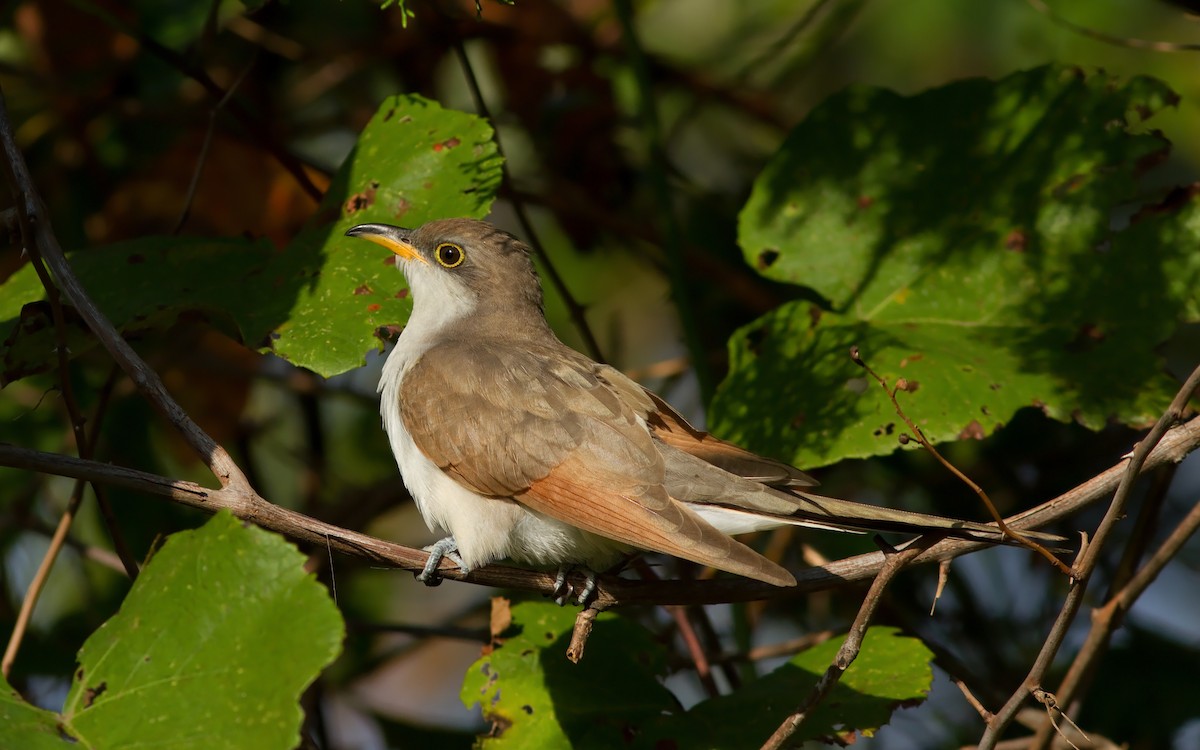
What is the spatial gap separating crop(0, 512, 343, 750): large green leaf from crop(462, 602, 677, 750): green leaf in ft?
3.78

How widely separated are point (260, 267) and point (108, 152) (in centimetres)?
236

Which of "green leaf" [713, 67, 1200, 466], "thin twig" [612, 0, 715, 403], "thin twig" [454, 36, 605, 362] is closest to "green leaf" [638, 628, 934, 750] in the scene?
"green leaf" [713, 67, 1200, 466]

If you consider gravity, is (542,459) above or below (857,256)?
below

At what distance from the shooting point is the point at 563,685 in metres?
3.73

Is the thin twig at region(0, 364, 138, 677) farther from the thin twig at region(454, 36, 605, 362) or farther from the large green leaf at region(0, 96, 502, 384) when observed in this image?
the thin twig at region(454, 36, 605, 362)

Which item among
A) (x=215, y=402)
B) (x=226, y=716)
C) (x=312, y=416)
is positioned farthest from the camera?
(x=312, y=416)

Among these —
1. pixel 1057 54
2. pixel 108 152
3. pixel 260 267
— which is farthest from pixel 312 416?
pixel 1057 54

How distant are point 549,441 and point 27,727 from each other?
1556 millimetres

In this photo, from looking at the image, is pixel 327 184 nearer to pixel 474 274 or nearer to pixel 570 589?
pixel 474 274

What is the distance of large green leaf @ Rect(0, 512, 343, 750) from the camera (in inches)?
100

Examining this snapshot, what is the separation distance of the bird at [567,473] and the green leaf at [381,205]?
12 cm

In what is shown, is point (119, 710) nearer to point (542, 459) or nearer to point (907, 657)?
point (542, 459)

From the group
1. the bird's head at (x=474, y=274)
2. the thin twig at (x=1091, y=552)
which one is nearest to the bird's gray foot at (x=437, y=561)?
the bird's head at (x=474, y=274)

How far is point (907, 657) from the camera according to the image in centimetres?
362
